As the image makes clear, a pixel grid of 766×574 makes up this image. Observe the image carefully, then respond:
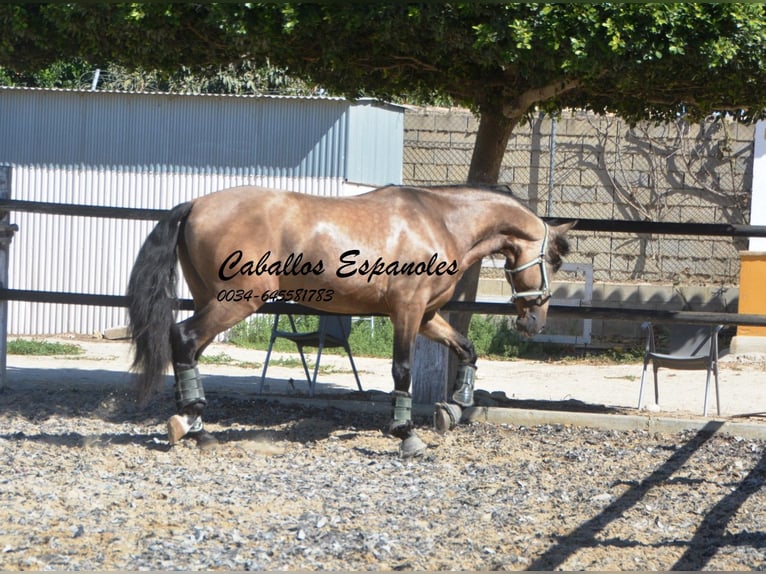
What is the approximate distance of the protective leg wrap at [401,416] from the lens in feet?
19.8

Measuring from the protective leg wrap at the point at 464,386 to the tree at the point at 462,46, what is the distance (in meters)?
1.68

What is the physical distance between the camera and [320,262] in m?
6.00

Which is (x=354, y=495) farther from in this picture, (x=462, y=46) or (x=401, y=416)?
(x=462, y=46)

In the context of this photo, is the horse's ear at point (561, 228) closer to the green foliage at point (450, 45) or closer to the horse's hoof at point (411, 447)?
the green foliage at point (450, 45)

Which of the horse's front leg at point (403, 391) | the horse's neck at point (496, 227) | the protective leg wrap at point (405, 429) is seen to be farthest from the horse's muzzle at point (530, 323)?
the protective leg wrap at point (405, 429)

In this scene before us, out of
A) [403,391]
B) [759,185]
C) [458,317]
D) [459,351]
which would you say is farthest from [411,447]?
[759,185]

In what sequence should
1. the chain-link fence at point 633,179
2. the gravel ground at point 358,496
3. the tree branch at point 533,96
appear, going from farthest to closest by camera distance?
the chain-link fence at point 633,179 < the tree branch at point 533,96 < the gravel ground at point 358,496

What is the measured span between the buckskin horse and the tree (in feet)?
3.02

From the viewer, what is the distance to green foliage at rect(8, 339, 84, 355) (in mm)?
11406

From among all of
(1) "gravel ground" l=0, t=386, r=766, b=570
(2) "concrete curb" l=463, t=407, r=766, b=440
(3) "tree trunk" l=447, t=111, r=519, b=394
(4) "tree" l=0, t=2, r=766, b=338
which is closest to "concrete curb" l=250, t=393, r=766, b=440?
(2) "concrete curb" l=463, t=407, r=766, b=440

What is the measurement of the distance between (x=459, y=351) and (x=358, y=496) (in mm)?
1755

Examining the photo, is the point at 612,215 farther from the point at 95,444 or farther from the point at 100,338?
the point at 95,444

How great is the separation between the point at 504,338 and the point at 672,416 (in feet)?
17.2

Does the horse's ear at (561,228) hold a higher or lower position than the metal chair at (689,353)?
higher
